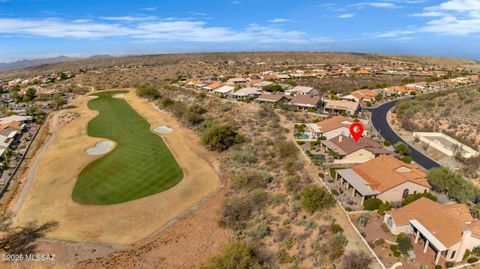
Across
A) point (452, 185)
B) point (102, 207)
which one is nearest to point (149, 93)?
point (102, 207)

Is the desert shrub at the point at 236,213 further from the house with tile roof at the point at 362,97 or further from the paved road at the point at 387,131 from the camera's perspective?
the house with tile roof at the point at 362,97

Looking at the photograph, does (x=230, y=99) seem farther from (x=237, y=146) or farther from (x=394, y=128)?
(x=394, y=128)

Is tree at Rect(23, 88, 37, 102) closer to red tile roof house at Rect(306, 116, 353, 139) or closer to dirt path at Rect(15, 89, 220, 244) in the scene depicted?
dirt path at Rect(15, 89, 220, 244)

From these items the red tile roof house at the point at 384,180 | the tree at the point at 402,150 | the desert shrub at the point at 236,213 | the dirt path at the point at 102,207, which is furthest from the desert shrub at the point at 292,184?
the tree at the point at 402,150

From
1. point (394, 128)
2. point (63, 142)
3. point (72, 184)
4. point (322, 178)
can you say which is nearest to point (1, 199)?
point (72, 184)

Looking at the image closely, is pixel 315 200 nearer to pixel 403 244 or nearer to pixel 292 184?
pixel 292 184

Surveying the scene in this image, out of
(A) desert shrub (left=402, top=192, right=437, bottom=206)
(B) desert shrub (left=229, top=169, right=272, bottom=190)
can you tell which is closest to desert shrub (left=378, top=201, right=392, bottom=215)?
(A) desert shrub (left=402, top=192, right=437, bottom=206)
